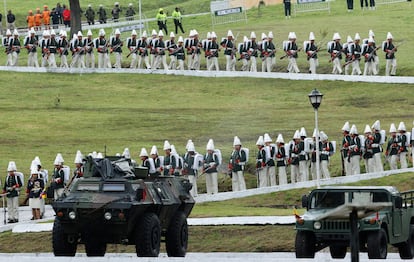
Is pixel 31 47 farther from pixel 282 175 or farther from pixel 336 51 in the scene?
pixel 282 175

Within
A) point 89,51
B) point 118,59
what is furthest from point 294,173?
point 89,51

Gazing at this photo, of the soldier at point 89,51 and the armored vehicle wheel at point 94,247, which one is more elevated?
the soldier at point 89,51

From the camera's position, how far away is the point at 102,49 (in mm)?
71188

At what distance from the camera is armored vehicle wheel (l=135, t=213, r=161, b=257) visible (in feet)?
95.9

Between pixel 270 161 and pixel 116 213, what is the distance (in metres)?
16.3

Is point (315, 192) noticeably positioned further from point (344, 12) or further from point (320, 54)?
point (344, 12)

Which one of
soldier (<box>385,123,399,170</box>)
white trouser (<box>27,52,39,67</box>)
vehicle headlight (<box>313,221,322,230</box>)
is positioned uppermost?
white trouser (<box>27,52,39,67</box>)

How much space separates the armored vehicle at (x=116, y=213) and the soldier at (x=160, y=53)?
38.7 m

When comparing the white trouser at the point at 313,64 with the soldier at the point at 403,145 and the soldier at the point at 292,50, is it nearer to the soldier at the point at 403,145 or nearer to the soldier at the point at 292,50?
the soldier at the point at 292,50

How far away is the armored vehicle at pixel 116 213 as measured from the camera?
96.4 feet

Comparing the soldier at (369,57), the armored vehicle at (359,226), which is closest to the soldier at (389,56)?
the soldier at (369,57)

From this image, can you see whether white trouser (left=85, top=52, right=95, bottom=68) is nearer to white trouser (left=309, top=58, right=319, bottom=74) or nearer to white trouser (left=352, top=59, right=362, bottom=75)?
white trouser (left=309, top=58, right=319, bottom=74)

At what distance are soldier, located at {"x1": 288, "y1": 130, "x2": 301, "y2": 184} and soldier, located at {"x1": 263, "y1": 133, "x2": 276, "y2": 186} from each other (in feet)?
1.67

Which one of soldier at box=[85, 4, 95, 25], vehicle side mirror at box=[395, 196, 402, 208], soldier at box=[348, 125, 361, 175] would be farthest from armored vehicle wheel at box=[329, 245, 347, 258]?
soldier at box=[85, 4, 95, 25]
